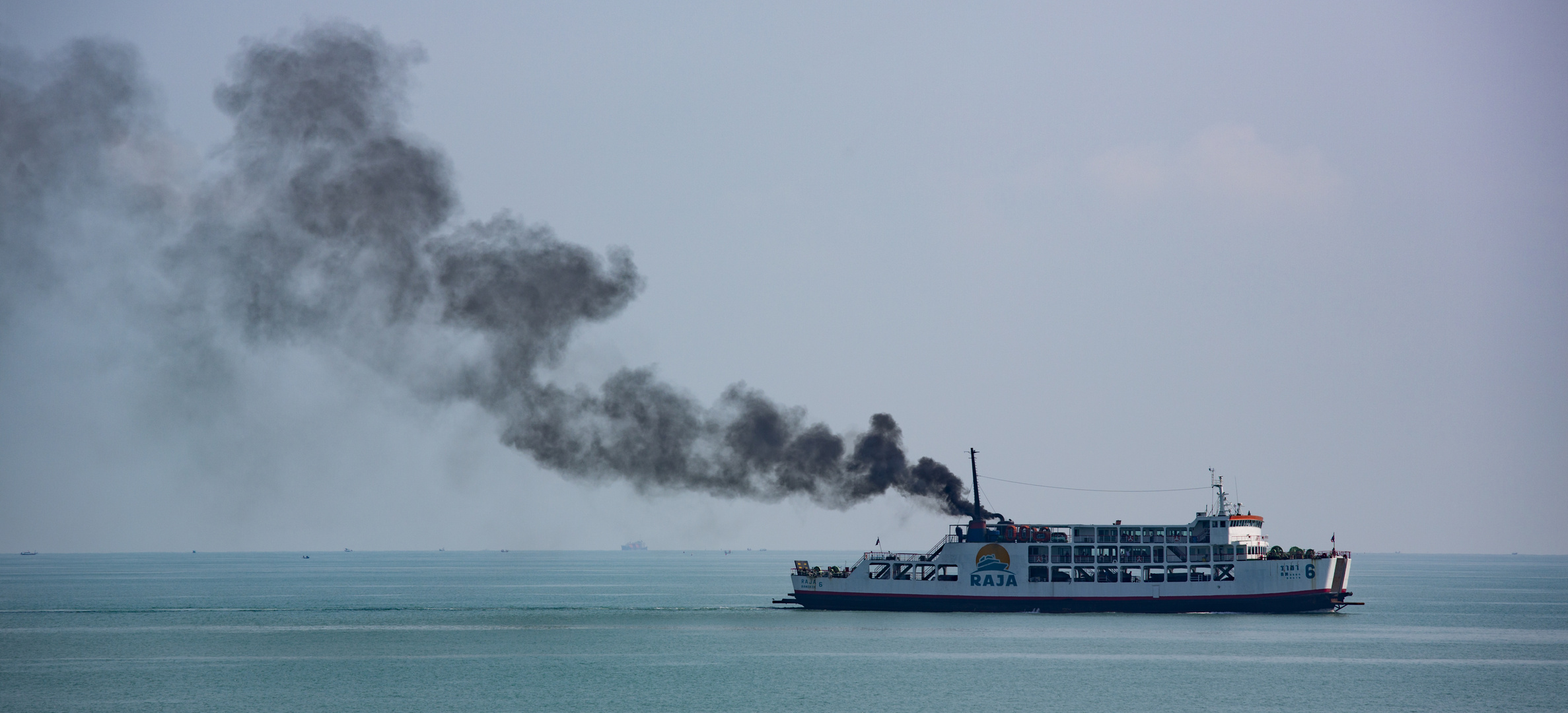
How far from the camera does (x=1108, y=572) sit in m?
96.1

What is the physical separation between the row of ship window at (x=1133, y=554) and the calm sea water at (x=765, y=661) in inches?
170

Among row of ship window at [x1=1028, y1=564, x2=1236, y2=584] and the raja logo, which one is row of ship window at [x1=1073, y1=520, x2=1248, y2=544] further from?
the raja logo

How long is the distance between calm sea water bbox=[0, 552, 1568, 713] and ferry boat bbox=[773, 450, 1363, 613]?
1782mm

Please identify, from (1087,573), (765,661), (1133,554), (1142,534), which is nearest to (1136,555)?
(1133,554)

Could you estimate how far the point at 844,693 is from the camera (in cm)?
6425

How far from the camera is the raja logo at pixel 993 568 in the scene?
94625mm

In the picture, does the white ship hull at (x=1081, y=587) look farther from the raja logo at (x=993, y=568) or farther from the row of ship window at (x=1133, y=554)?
the row of ship window at (x=1133, y=554)

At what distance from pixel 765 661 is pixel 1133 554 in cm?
3184

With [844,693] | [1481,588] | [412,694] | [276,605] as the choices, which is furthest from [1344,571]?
[1481,588]

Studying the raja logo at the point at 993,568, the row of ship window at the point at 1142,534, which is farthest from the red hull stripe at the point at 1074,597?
the row of ship window at the point at 1142,534

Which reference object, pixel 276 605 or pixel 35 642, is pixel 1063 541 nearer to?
pixel 35 642

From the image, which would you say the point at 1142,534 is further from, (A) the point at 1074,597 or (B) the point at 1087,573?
(A) the point at 1074,597

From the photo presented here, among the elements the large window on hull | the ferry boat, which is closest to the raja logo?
the ferry boat

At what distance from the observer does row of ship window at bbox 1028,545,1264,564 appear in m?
93.4
